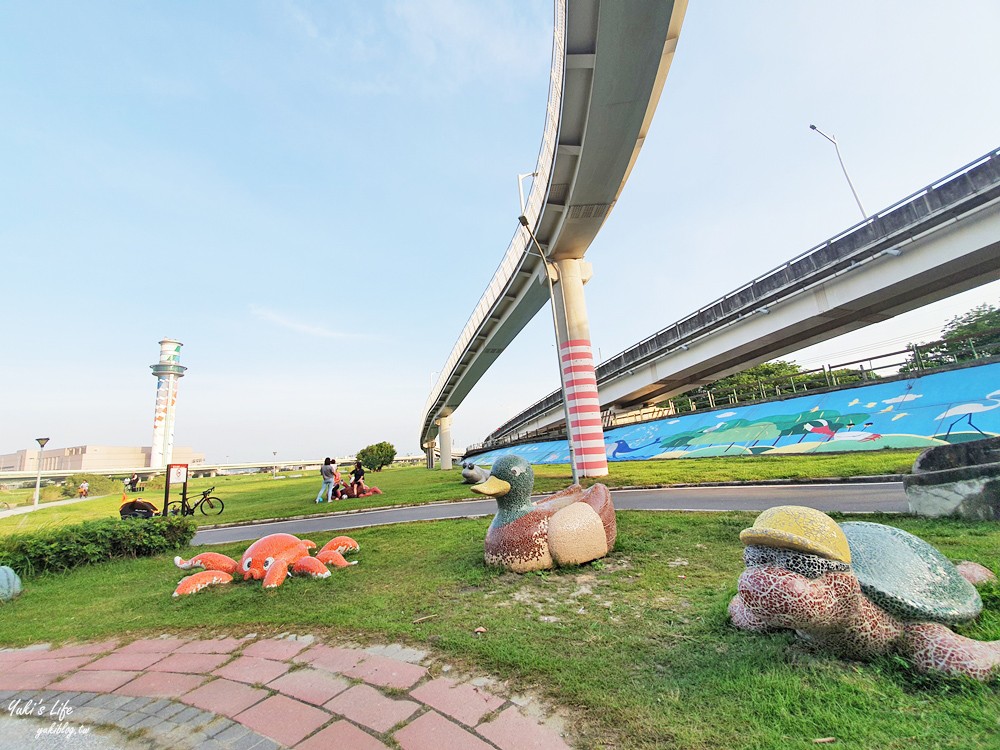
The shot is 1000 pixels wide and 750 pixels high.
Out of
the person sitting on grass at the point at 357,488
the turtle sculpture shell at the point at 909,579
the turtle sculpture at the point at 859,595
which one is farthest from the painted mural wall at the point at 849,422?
the turtle sculpture at the point at 859,595

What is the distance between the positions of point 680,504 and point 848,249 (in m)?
12.9

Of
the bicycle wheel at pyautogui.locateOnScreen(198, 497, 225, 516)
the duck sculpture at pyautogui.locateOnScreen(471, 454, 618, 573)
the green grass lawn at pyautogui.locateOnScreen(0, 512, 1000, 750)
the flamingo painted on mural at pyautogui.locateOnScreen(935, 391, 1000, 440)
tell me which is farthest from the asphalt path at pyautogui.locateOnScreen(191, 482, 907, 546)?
the flamingo painted on mural at pyautogui.locateOnScreen(935, 391, 1000, 440)

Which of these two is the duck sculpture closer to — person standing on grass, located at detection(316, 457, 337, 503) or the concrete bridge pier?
person standing on grass, located at detection(316, 457, 337, 503)

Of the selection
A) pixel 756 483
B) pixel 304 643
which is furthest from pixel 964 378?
pixel 304 643

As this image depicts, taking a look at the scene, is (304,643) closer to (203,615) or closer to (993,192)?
(203,615)

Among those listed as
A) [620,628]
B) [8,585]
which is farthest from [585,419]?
[8,585]

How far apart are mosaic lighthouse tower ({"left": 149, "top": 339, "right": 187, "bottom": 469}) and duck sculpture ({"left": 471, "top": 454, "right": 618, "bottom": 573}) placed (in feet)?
302

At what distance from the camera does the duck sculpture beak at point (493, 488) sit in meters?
4.47

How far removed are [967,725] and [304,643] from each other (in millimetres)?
3689

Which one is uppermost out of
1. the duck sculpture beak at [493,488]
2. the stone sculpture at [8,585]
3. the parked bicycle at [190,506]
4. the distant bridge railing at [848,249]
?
the distant bridge railing at [848,249]

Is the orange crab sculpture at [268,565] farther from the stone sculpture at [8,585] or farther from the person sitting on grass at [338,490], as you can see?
the person sitting on grass at [338,490]

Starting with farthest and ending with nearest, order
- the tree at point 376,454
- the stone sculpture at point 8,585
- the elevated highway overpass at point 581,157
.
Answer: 1. the tree at point 376,454
2. the elevated highway overpass at point 581,157
3. the stone sculpture at point 8,585

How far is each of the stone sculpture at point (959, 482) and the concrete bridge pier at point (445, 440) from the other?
127ft

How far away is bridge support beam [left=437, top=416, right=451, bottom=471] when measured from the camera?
42.3 metres
